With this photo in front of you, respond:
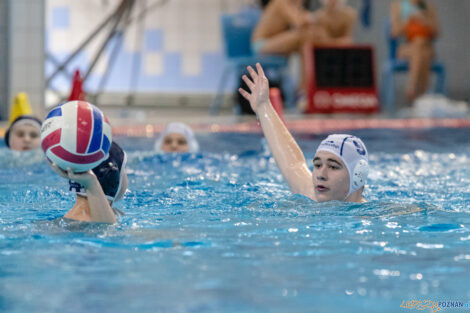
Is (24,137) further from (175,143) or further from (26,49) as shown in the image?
(26,49)

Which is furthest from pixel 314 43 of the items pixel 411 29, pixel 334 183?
pixel 334 183

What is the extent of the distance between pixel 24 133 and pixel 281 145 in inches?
100

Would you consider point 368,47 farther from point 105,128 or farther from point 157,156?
point 105,128

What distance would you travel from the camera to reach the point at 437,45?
14.1m

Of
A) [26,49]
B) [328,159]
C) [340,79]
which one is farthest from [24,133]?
[340,79]

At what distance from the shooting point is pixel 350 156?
11.7ft

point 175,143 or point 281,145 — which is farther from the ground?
point 281,145

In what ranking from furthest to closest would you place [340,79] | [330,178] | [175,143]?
[340,79], [175,143], [330,178]

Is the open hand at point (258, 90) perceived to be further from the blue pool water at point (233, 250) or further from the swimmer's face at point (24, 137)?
the swimmer's face at point (24, 137)

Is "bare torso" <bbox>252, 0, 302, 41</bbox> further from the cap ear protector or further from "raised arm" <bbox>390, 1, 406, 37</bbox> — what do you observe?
the cap ear protector

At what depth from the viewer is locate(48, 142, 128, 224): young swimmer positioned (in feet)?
8.49

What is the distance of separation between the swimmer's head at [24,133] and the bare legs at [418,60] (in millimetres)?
6074

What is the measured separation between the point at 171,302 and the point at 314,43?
27.0 feet

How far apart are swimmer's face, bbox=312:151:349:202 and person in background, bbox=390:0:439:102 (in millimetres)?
6898
